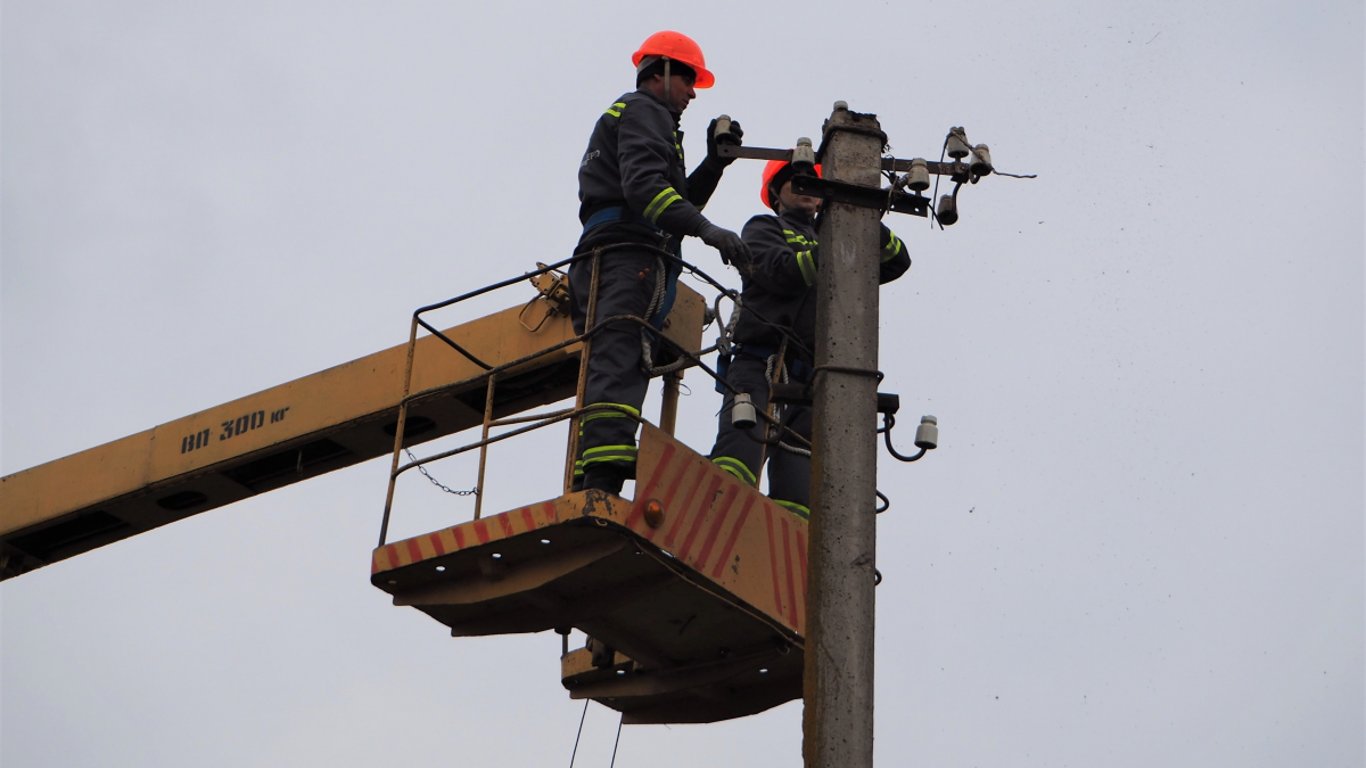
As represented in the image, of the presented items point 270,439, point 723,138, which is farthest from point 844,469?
point 270,439

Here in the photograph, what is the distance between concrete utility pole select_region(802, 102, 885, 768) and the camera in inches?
280

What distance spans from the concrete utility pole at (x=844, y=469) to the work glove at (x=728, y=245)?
1288 mm

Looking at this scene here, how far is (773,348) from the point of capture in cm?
1058

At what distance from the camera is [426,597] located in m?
9.84

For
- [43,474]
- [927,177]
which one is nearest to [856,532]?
[927,177]

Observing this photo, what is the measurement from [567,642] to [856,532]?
12.0 feet

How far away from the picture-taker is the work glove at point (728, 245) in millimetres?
9406

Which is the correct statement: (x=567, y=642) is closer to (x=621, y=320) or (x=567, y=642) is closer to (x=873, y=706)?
(x=621, y=320)

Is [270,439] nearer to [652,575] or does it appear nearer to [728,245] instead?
[652,575]

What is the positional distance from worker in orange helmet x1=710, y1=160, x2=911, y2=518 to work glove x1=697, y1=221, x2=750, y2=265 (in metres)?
0.76

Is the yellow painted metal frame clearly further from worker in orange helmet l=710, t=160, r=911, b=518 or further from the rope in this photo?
the rope

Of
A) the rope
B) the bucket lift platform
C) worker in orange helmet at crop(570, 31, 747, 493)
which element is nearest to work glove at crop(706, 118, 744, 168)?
worker in orange helmet at crop(570, 31, 747, 493)

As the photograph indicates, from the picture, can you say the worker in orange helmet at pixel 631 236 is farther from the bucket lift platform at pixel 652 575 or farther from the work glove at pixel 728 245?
the bucket lift platform at pixel 652 575

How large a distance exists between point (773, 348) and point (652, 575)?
5.45 ft
